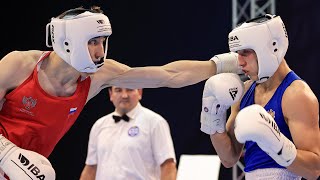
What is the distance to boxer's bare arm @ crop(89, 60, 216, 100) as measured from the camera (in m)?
4.05

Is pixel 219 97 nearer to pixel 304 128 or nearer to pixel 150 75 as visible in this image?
pixel 304 128

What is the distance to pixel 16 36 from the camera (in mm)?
7715

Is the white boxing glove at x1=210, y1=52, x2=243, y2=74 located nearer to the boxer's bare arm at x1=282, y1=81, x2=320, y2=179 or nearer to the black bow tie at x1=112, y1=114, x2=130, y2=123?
the boxer's bare arm at x1=282, y1=81, x2=320, y2=179

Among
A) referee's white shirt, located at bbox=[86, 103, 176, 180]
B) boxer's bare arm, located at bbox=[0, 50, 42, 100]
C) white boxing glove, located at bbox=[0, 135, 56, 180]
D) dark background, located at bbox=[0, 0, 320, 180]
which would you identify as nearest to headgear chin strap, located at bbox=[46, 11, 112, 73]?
boxer's bare arm, located at bbox=[0, 50, 42, 100]

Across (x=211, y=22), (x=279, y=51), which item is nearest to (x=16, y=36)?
(x=211, y=22)

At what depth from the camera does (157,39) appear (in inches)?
302

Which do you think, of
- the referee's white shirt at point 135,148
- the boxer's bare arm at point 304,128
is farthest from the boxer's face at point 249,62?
the referee's white shirt at point 135,148

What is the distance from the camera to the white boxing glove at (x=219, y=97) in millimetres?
3600

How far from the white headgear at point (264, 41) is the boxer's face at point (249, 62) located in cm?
4

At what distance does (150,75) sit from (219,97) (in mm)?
599

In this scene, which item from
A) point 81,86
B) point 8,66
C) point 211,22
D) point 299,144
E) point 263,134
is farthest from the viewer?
point 211,22

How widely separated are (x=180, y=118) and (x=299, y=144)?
13.9ft

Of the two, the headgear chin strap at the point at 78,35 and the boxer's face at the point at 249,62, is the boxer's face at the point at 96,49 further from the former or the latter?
the boxer's face at the point at 249,62

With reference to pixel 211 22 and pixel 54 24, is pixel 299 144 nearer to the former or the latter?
pixel 54 24
